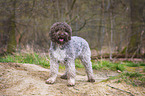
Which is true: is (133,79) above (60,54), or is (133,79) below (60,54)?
below

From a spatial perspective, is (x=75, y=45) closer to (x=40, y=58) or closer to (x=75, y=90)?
(x=75, y=90)

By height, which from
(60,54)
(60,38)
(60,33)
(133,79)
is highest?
(60,33)

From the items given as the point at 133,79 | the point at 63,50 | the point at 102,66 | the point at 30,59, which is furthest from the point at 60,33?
the point at 102,66

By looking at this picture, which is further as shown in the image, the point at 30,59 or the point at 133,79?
the point at 30,59

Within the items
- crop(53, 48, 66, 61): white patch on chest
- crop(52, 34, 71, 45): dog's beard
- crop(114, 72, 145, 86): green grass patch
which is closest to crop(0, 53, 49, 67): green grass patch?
crop(53, 48, 66, 61): white patch on chest

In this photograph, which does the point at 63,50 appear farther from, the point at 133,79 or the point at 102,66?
the point at 102,66

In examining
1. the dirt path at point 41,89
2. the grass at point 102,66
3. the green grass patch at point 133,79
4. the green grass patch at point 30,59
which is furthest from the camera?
the green grass patch at point 30,59

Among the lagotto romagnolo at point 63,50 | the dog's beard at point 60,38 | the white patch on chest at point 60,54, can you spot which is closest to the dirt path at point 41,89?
the lagotto romagnolo at point 63,50

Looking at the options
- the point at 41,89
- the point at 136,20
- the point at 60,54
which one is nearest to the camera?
the point at 41,89

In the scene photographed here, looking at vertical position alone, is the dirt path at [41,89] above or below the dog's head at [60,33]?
below

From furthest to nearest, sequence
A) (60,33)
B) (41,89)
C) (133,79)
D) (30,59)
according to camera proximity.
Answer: (30,59), (133,79), (60,33), (41,89)

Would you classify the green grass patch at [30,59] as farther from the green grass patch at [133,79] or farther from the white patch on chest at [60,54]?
the green grass patch at [133,79]

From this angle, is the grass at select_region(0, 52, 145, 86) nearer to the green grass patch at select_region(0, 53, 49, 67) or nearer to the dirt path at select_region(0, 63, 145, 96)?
the green grass patch at select_region(0, 53, 49, 67)

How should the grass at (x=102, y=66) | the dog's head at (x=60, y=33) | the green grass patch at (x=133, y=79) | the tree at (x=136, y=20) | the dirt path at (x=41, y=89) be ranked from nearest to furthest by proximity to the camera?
the dirt path at (x=41, y=89), the dog's head at (x=60, y=33), the green grass patch at (x=133, y=79), the grass at (x=102, y=66), the tree at (x=136, y=20)
